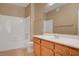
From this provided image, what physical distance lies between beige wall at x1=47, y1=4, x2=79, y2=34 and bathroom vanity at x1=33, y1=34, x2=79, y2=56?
9cm

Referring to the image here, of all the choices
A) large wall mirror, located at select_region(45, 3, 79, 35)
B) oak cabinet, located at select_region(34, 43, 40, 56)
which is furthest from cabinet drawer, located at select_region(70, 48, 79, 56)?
oak cabinet, located at select_region(34, 43, 40, 56)

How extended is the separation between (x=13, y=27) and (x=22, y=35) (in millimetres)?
179

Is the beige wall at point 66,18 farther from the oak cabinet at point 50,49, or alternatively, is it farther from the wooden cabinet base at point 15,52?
the wooden cabinet base at point 15,52

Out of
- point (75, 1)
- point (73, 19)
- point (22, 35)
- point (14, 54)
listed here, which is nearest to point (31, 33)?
point (22, 35)

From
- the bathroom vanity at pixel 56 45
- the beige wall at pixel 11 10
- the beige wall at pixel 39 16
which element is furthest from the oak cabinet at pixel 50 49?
the beige wall at pixel 11 10

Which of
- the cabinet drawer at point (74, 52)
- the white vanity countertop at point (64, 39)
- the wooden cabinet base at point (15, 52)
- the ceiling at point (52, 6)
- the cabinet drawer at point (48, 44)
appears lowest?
the wooden cabinet base at point (15, 52)

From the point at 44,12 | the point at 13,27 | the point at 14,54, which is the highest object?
the point at 44,12

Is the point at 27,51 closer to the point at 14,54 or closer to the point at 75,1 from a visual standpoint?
the point at 14,54

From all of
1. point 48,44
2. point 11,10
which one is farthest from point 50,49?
point 11,10

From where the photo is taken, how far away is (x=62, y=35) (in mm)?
1592

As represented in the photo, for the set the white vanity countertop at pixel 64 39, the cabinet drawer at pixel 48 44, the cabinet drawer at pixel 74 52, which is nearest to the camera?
the cabinet drawer at pixel 74 52

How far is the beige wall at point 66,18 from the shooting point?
155cm

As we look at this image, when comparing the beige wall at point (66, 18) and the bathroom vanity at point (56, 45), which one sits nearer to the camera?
the bathroom vanity at point (56, 45)

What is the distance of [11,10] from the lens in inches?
63.5
